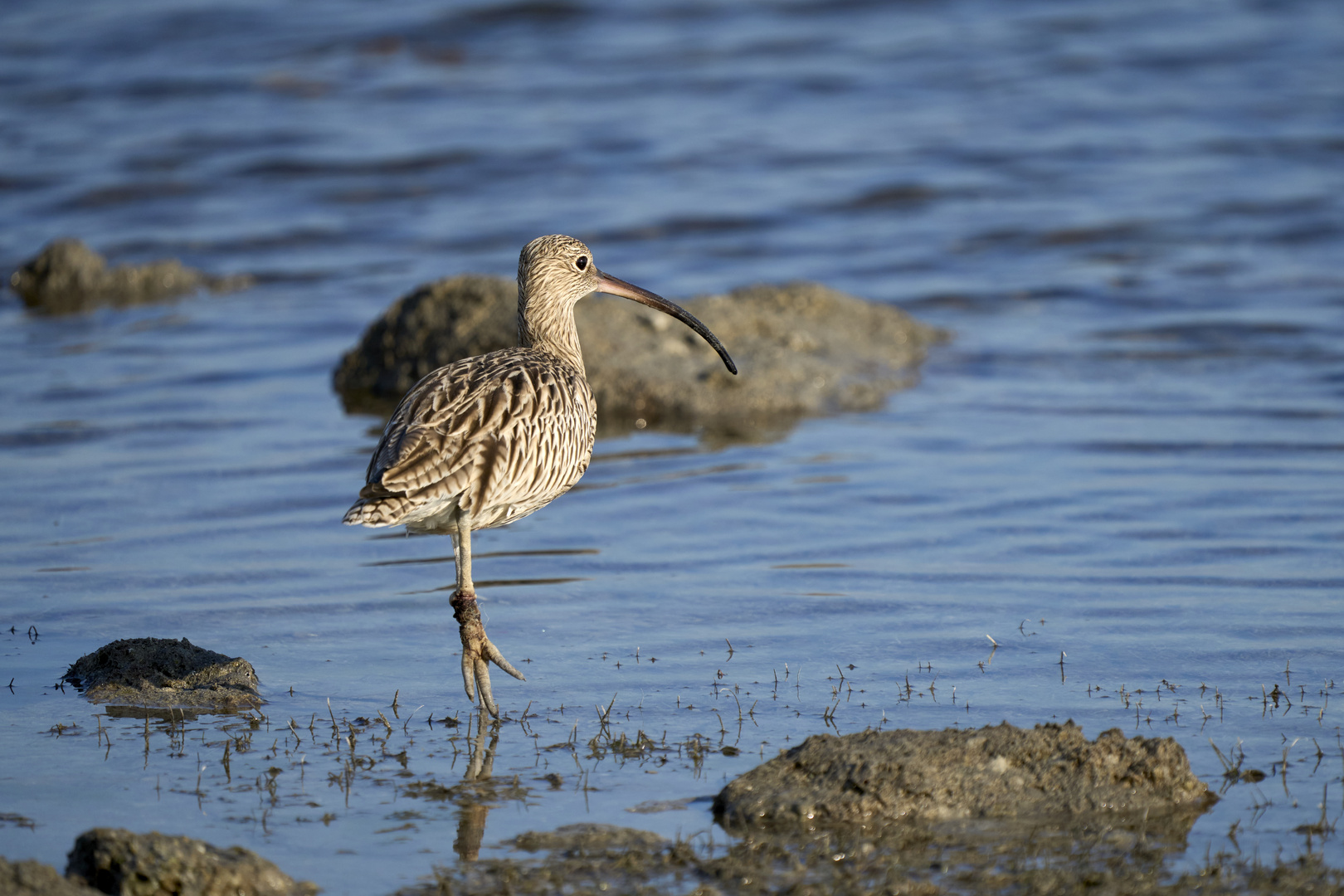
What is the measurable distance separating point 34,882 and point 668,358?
687cm

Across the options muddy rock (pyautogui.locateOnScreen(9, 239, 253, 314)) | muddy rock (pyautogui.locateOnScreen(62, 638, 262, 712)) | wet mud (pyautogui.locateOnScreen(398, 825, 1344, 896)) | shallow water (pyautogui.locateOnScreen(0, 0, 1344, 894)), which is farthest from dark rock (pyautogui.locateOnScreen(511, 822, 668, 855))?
muddy rock (pyautogui.locateOnScreen(9, 239, 253, 314))

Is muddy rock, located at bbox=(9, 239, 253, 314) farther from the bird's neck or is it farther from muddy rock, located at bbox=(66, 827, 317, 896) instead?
muddy rock, located at bbox=(66, 827, 317, 896)

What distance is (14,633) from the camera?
6.21 m

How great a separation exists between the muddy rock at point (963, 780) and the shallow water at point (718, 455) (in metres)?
0.16

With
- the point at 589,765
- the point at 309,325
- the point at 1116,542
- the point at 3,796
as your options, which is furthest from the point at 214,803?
the point at 309,325

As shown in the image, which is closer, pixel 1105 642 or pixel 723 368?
pixel 1105 642

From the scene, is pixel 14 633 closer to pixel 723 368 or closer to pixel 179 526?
pixel 179 526

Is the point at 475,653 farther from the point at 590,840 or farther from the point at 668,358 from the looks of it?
the point at 668,358

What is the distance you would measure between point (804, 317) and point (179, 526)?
5001mm

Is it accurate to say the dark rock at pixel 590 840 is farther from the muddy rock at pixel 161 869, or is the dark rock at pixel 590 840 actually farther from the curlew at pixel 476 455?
the curlew at pixel 476 455

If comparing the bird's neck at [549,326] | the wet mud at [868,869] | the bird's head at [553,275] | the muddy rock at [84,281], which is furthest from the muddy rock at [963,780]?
the muddy rock at [84,281]

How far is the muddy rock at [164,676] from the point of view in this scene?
5344 millimetres

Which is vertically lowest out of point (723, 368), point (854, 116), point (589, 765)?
point (589, 765)

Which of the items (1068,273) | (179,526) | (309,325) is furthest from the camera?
(1068,273)
